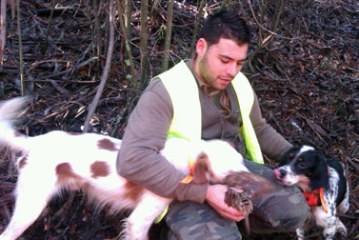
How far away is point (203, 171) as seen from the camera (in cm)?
328

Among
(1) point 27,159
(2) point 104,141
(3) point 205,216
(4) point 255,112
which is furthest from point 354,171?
(1) point 27,159

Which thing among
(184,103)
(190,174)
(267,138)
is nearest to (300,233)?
(267,138)

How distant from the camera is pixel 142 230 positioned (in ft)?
11.5

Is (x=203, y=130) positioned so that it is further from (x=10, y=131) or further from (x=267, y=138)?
(x=10, y=131)

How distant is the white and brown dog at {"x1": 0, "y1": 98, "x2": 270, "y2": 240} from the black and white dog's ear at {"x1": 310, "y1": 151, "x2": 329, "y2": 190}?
644mm

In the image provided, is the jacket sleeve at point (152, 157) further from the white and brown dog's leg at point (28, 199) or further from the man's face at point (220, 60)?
the white and brown dog's leg at point (28, 199)

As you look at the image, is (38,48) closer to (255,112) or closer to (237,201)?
(255,112)

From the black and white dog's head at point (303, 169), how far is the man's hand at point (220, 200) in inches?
23.6

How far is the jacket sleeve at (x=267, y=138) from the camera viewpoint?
4.07 metres

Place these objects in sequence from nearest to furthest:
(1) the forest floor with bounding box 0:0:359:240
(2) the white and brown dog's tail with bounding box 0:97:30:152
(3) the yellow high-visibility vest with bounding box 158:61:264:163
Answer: (3) the yellow high-visibility vest with bounding box 158:61:264:163 < (2) the white and brown dog's tail with bounding box 0:97:30:152 < (1) the forest floor with bounding box 0:0:359:240

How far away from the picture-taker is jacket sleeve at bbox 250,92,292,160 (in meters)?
4.07

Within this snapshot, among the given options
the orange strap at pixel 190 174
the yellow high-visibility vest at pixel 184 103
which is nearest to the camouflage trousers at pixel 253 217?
the orange strap at pixel 190 174

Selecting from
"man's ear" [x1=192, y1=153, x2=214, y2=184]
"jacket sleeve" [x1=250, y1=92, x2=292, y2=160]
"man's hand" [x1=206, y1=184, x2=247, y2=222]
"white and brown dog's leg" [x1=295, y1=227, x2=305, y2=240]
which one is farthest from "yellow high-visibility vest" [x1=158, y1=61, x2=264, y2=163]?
"white and brown dog's leg" [x1=295, y1=227, x2=305, y2=240]

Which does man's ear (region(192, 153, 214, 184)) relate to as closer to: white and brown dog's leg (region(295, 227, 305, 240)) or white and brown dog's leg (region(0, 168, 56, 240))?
white and brown dog's leg (region(0, 168, 56, 240))
